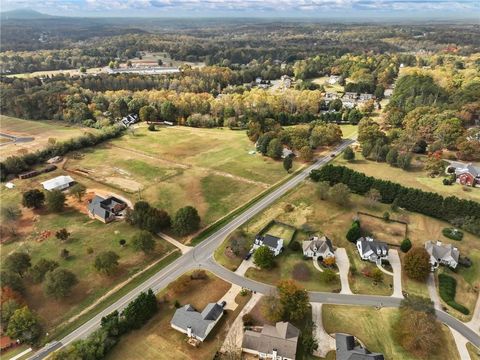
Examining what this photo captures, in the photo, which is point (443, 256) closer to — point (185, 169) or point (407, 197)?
point (407, 197)

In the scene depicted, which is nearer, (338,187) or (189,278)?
(189,278)

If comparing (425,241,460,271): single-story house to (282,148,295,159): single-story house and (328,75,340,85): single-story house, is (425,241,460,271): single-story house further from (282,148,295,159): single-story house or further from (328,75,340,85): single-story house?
(328,75,340,85): single-story house

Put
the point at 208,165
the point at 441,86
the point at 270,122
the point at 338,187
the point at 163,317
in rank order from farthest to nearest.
Result: the point at 441,86 → the point at 270,122 → the point at 208,165 → the point at 338,187 → the point at 163,317

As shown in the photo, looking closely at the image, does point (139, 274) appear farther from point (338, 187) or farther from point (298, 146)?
point (298, 146)

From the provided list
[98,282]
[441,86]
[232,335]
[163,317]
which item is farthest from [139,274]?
[441,86]

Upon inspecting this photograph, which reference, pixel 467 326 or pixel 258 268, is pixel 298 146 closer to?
pixel 258 268

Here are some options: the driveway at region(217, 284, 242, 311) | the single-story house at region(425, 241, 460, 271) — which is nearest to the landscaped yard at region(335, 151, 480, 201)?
Result: the single-story house at region(425, 241, 460, 271)

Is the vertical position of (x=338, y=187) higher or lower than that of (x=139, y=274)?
higher

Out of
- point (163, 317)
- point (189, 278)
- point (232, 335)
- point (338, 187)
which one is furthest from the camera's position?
point (338, 187)
